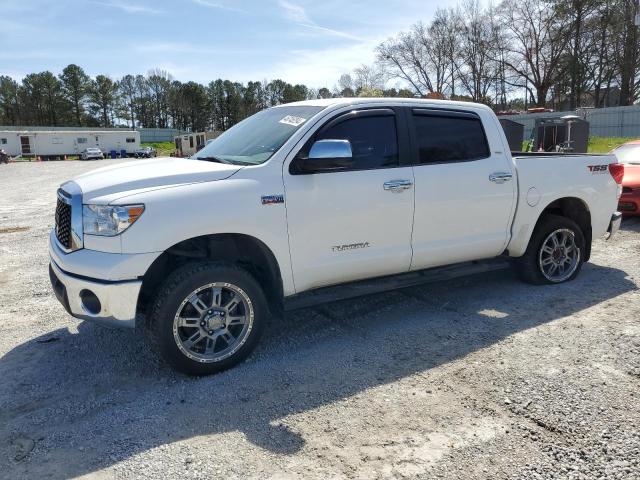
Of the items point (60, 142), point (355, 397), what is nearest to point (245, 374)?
point (355, 397)

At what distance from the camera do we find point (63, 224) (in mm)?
3830

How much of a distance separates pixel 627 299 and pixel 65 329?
17.8 feet

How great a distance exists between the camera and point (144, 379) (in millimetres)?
3777

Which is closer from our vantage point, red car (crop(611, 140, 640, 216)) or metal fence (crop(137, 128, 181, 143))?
red car (crop(611, 140, 640, 216))

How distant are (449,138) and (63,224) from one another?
11.0 feet

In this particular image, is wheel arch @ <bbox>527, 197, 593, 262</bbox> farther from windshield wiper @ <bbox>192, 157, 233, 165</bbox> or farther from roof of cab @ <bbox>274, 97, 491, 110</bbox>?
windshield wiper @ <bbox>192, 157, 233, 165</bbox>

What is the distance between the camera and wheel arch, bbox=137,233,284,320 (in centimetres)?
373

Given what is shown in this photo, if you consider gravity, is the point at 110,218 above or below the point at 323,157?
below

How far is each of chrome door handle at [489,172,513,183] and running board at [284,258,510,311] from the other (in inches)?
32.8

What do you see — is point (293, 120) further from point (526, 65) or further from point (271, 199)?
point (526, 65)

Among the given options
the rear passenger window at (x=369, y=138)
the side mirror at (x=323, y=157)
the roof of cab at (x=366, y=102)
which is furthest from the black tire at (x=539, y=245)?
the side mirror at (x=323, y=157)

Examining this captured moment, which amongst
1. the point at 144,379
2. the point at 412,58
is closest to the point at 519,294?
the point at 144,379

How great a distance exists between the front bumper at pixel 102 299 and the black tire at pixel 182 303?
0.57ft

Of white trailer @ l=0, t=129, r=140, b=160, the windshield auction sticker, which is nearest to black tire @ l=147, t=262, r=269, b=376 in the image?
the windshield auction sticker
